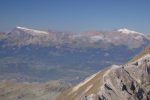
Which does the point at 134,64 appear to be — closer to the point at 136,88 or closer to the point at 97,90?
the point at 136,88

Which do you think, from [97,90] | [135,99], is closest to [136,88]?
[135,99]

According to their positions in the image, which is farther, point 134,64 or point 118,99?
point 134,64

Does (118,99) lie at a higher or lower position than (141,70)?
lower

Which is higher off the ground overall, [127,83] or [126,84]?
[127,83]

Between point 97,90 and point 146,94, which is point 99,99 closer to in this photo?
point 97,90

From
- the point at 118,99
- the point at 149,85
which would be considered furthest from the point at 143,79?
the point at 118,99

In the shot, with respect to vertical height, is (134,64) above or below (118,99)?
above
